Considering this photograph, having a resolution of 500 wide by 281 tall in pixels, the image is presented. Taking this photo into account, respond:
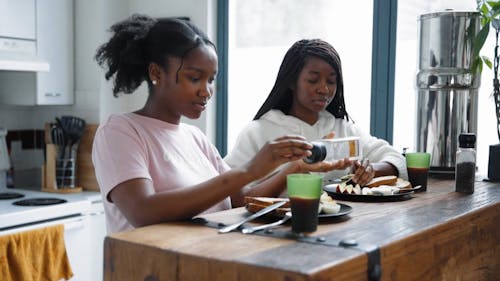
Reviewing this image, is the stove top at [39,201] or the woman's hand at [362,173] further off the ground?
the woman's hand at [362,173]

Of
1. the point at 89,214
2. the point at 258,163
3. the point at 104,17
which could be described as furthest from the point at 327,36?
the point at 258,163

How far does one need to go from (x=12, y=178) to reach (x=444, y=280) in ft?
9.34

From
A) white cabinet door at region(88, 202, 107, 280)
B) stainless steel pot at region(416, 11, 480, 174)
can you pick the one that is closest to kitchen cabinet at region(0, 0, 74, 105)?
white cabinet door at region(88, 202, 107, 280)

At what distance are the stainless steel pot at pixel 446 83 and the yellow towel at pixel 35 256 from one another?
1.76 metres

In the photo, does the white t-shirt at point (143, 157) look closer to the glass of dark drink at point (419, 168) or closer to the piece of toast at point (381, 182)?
the piece of toast at point (381, 182)

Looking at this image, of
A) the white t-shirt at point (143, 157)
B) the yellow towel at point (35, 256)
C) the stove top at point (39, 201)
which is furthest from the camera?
the stove top at point (39, 201)

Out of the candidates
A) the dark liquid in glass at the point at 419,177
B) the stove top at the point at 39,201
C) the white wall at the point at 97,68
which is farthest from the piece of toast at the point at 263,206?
the white wall at the point at 97,68

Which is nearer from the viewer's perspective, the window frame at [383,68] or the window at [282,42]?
the window frame at [383,68]

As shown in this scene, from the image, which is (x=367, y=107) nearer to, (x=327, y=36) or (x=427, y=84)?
(x=327, y=36)

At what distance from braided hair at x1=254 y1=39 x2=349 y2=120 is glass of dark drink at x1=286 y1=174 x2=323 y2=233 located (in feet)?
3.18

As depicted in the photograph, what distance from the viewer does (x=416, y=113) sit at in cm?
220

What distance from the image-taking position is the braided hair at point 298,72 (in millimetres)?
2008

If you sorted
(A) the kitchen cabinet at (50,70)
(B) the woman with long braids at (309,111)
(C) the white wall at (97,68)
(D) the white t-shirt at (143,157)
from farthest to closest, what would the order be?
(C) the white wall at (97,68)
(A) the kitchen cabinet at (50,70)
(B) the woman with long braids at (309,111)
(D) the white t-shirt at (143,157)

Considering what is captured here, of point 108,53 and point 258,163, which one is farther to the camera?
point 108,53
